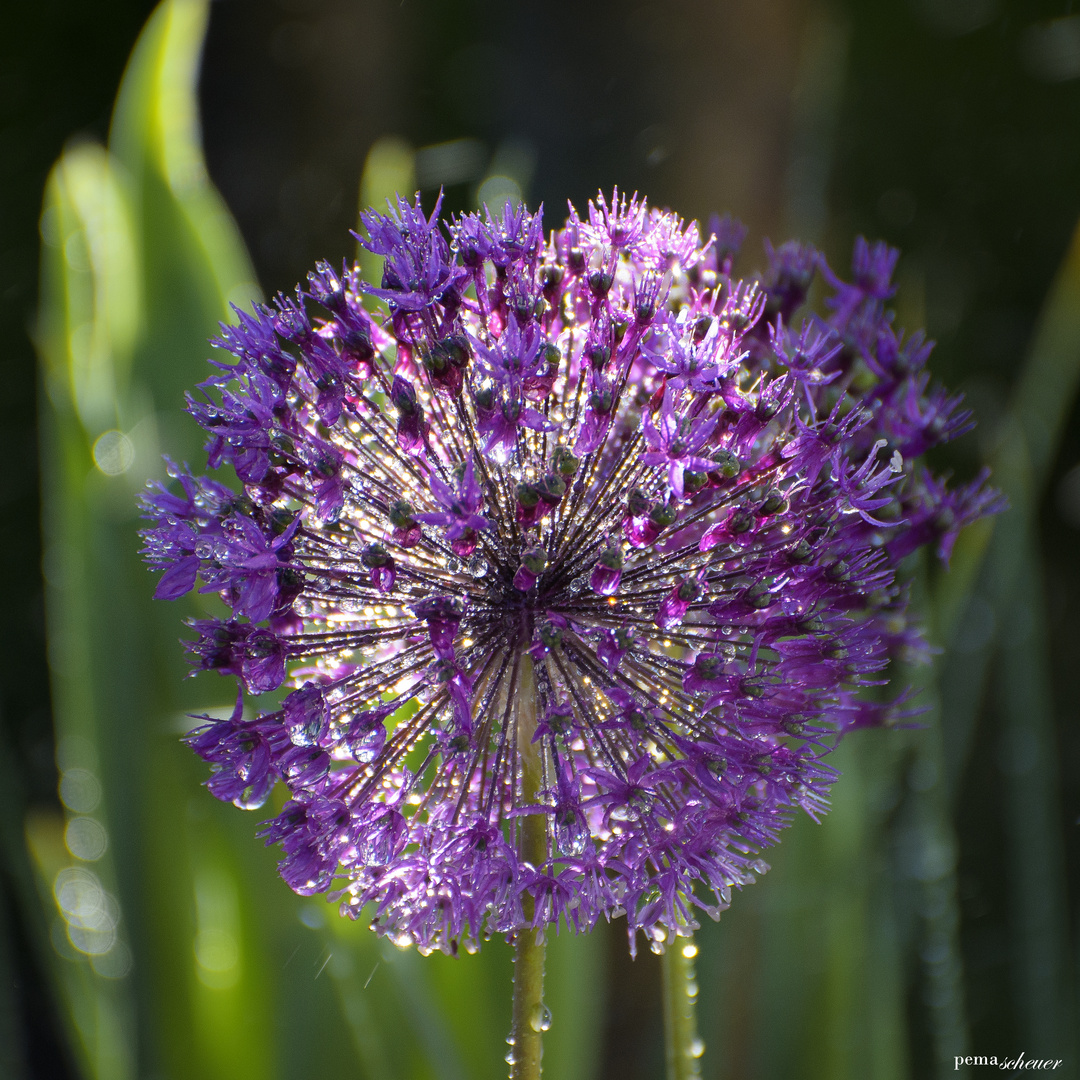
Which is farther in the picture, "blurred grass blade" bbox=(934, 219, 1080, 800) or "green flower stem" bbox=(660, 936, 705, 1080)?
"blurred grass blade" bbox=(934, 219, 1080, 800)

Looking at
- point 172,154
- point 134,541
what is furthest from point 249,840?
point 172,154

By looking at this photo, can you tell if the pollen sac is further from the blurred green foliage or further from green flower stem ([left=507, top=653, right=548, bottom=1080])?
the blurred green foliage

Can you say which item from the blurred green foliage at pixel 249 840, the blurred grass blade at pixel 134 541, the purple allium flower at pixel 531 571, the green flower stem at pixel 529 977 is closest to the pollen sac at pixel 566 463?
the purple allium flower at pixel 531 571

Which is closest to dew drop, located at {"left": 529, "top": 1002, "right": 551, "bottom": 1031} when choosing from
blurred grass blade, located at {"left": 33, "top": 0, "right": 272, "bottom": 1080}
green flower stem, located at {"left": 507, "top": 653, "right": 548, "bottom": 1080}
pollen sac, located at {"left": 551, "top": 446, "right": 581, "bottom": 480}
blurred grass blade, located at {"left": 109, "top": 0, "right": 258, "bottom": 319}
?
green flower stem, located at {"left": 507, "top": 653, "right": 548, "bottom": 1080}

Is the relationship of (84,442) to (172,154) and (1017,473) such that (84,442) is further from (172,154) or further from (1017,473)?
(1017,473)

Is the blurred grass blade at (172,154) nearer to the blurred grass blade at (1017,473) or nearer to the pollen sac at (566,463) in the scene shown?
the pollen sac at (566,463)

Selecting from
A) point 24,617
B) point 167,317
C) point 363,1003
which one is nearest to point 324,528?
point 363,1003

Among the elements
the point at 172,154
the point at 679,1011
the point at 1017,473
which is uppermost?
the point at 172,154
